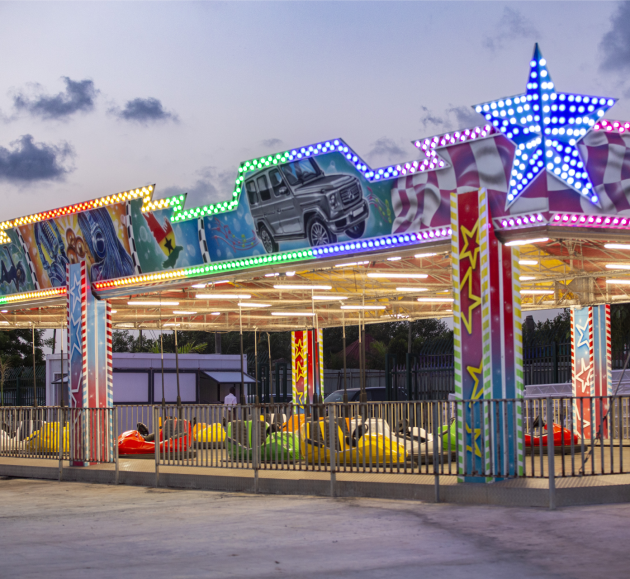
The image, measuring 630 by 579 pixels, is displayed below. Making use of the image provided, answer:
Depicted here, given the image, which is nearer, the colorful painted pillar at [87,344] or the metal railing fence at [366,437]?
the metal railing fence at [366,437]

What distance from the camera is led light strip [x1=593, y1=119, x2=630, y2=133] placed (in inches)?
388

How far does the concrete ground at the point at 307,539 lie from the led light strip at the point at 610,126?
427 centimetres

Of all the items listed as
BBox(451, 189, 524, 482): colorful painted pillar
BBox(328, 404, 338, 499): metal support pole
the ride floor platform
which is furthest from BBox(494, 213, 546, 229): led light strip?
BBox(328, 404, 338, 499): metal support pole

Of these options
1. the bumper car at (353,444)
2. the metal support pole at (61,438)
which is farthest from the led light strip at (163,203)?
the bumper car at (353,444)

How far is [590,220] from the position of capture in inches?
388

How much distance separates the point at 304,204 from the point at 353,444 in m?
3.66

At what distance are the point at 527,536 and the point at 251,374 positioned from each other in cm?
2888

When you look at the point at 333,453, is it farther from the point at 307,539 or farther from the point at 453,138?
the point at 453,138

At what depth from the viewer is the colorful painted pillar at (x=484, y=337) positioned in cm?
977

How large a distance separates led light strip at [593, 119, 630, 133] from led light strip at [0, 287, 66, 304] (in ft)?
34.6

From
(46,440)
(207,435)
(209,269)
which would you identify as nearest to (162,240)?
(209,269)

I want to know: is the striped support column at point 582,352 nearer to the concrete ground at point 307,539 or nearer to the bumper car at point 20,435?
the concrete ground at point 307,539

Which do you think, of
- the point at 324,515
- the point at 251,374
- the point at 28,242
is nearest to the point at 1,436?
the point at 28,242

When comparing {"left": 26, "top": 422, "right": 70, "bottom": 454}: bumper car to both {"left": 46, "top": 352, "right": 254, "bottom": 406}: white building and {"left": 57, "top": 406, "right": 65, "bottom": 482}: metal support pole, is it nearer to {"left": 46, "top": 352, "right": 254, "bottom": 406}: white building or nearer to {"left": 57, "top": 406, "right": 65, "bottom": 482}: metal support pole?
{"left": 57, "top": 406, "right": 65, "bottom": 482}: metal support pole
